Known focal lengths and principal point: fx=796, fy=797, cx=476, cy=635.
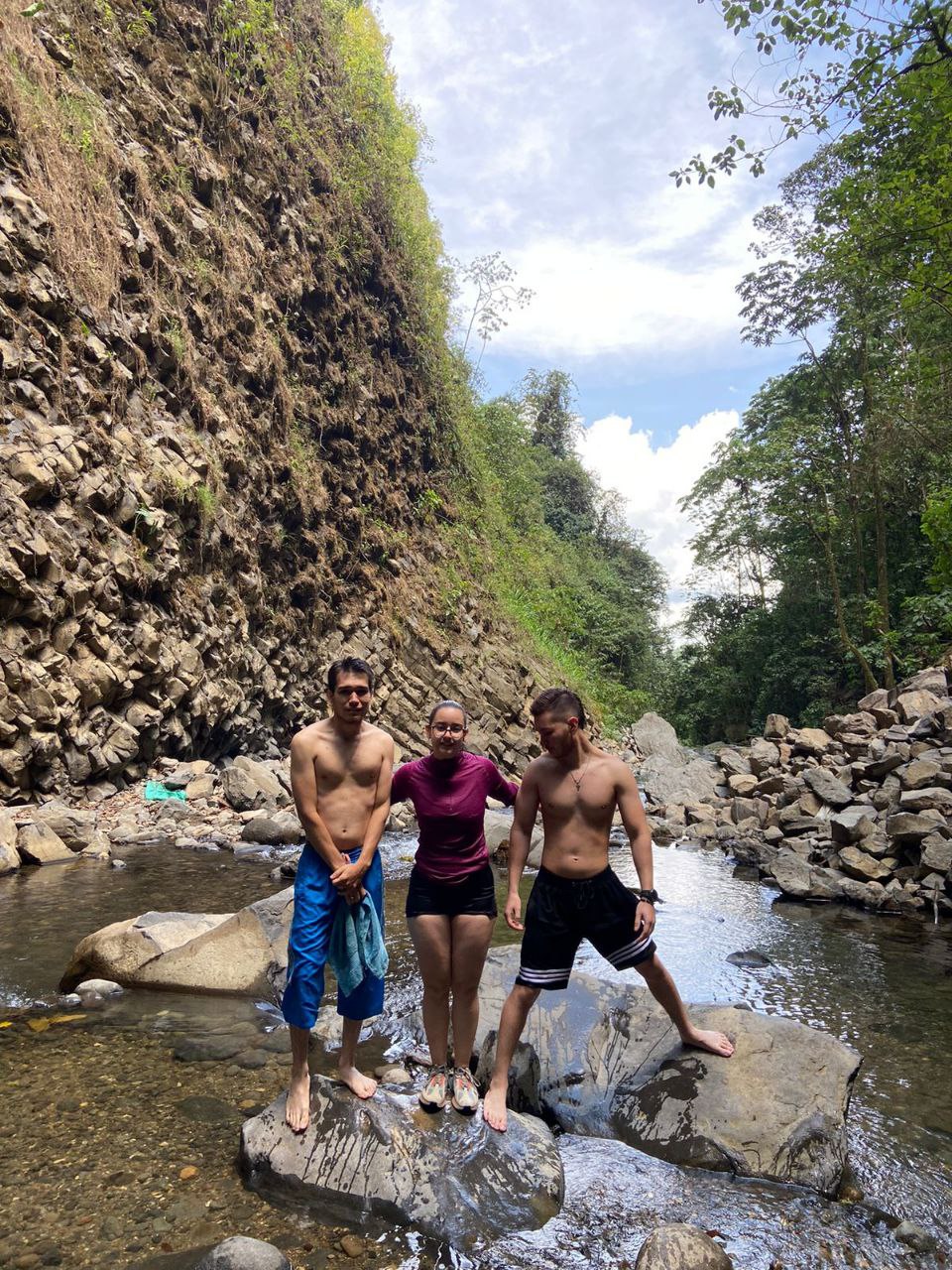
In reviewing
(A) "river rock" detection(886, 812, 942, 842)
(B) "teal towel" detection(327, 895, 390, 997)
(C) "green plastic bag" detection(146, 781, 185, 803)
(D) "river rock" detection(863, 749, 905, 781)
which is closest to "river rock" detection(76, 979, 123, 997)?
(B) "teal towel" detection(327, 895, 390, 997)

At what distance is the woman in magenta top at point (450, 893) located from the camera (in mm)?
3494

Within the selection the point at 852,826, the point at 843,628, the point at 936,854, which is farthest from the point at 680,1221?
the point at 843,628

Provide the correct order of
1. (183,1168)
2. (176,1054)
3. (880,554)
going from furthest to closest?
(880,554)
(176,1054)
(183,1168)

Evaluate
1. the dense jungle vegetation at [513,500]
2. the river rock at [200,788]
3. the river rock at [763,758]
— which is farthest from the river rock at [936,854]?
the dense jungle vegetation at [513,500]

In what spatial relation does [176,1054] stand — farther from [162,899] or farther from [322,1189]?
[162,899]

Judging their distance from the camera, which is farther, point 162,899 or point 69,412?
point 69,412

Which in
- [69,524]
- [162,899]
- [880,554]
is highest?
[880,554]

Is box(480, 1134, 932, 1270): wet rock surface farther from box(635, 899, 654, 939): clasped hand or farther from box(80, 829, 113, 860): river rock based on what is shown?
box(80, 829, 113, 860): river rock

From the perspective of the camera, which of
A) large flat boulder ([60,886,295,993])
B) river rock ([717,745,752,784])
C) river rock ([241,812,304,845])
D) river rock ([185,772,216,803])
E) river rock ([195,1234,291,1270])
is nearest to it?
river rock ([195,1234,291,1270])

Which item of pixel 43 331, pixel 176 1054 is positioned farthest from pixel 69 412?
pixel 176 1054

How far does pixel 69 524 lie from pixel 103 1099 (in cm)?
789

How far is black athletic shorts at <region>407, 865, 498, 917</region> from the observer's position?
3494mm

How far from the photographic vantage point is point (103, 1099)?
11.9ft

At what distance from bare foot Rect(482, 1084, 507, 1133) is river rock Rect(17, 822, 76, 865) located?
6619 mm
